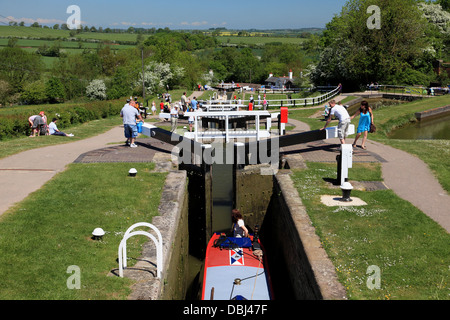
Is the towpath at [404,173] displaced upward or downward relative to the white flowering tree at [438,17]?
downward

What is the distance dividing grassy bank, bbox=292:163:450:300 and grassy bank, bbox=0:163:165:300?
3.58 metres

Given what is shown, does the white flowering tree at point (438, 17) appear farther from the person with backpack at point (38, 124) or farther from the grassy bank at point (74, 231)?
the grassy bank at point (74, 231)

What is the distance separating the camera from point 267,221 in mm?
14016

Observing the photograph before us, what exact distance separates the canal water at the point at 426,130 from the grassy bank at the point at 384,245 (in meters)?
13.7

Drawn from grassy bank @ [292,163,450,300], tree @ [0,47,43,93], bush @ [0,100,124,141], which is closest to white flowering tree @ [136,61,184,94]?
bush @ [0,100,124,141]

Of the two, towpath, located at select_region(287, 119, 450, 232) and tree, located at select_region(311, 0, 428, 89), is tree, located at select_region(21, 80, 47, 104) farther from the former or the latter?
towpath, located at select_region(287, 119, 450, 232)

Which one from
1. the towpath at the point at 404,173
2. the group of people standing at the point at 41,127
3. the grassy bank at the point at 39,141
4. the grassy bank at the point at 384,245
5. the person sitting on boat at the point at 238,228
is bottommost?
the person sitting on boat at the point at 238,228

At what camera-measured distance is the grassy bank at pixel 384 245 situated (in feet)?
21.3

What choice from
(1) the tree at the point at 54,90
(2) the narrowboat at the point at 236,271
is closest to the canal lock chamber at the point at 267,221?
(2) the narrowboat at the point at 236,271

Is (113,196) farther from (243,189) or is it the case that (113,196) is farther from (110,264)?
(243,189)

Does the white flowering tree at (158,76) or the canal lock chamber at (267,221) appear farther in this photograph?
the white flowering tree at (158,76)

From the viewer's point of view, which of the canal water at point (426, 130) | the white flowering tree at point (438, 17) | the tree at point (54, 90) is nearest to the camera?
the canal water at point (426, 130)

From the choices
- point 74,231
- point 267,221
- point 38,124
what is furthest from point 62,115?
point 74,231

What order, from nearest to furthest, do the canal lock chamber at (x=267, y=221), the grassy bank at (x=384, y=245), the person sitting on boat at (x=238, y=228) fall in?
the grassy bank at (x=384, y=245) < the canal lock chamber at (x=267, y=221) < the person sitting on boat at (x=238, y=228)
